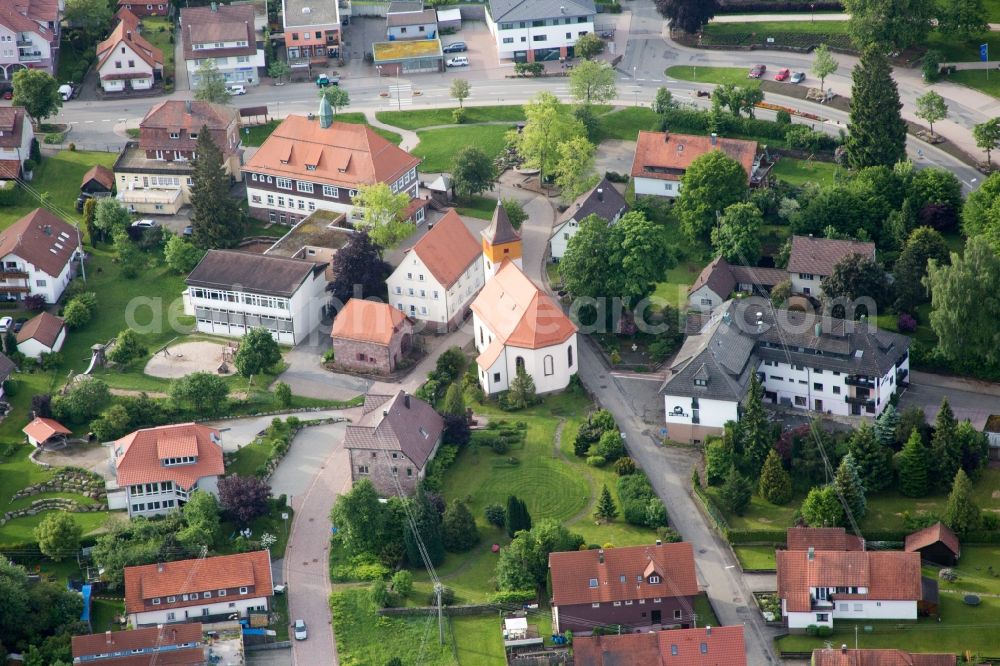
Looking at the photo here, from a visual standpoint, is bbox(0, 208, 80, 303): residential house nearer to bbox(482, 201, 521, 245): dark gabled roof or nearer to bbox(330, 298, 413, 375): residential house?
bbox(330, 298, 413, 375): residential house

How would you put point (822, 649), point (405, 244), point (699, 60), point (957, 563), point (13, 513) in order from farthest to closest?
point (699, 60)
point (405, 244)
point (13, 513)
point (957, 563)
point (822, 649)

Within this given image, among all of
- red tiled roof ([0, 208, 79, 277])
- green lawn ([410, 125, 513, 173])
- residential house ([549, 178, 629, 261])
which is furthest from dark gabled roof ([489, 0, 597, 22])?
red tiled roof ([0, 208, 79, 277])

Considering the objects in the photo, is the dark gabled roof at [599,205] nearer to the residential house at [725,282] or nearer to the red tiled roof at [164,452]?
the residential house at [725,282]

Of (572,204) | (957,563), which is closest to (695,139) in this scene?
(572,204)

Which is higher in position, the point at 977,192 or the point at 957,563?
the point at 977,192

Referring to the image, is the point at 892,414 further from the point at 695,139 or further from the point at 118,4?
the point at 118,4

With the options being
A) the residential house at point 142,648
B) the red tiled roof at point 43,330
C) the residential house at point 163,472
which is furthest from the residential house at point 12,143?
the residential house at point 142,648
